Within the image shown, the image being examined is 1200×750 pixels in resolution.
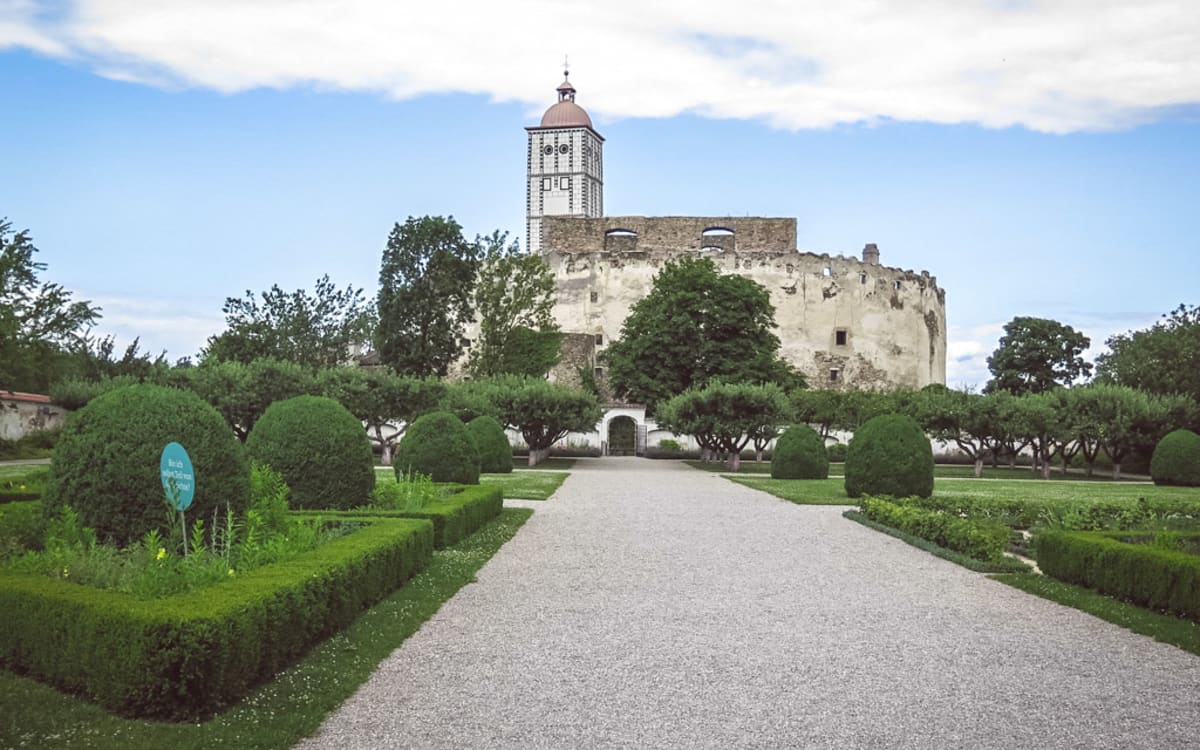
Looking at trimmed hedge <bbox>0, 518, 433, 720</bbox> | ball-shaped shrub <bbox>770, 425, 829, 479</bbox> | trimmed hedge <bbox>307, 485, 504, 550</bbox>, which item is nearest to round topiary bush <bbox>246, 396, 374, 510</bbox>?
trimmed hedge <bbox>307, 485, 504, 550</bbox>

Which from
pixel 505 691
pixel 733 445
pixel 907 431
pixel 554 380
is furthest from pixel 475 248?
pixel 505 691

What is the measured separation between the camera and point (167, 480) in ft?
24.2

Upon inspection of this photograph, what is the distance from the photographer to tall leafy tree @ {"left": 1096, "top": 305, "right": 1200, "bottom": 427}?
1571 inches

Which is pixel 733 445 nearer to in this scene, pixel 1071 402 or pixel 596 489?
pixel 1071 402

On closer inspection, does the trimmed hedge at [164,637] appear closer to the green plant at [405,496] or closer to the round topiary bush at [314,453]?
the round topiary bush at [314,453]

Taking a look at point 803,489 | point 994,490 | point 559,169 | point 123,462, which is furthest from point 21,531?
point 559,169

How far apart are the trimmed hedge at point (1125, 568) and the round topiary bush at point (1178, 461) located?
840 inches

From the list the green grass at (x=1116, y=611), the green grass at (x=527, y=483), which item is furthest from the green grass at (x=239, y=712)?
the green grass at (x=527, y=483)

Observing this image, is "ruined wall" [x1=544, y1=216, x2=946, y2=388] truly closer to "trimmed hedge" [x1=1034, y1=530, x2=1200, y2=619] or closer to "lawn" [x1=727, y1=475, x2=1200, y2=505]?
"lawn" [x1=727, y1=475, x2=1200, y2=505]

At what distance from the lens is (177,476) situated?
7387 millimetres

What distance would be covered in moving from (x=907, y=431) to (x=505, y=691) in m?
15.5

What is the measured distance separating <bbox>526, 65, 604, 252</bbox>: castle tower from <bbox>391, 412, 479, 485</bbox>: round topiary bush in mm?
72420

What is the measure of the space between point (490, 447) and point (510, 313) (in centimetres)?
1938

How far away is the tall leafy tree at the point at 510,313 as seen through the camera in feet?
158
